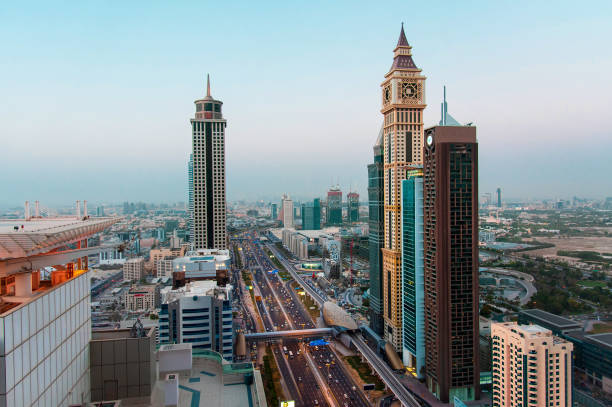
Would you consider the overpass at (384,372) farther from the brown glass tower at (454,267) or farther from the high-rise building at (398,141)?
the high-rise building at (398,141)

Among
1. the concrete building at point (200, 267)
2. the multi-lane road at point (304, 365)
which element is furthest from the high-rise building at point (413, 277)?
the concrete building at point (200, 267)

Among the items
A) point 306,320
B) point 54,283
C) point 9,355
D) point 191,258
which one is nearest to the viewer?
point 9,355

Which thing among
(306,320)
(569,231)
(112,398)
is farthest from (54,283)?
(569,231)

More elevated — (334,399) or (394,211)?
(394,211)

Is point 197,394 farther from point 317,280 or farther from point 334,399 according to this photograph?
point 317,280

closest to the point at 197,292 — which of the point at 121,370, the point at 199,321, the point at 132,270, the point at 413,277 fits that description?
the point at 199,321

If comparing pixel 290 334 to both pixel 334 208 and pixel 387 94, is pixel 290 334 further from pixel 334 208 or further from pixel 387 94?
pixel 334 208

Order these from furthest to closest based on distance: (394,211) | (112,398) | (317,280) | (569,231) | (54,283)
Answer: (569,231)
(317,280)
(394,211)
(112,398)
(54,283)

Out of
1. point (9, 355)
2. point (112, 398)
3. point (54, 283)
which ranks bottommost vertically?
point (112, 398)
